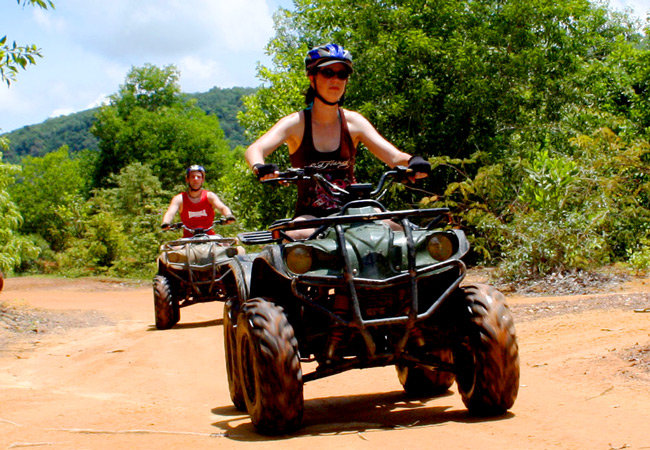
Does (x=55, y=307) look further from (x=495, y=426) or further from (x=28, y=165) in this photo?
(x=28, y=165)

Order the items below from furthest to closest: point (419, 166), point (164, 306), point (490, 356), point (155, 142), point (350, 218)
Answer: point (155, 142) < point (164, 306) < point (419, 166) < point (350, 218) < point (490, 356)

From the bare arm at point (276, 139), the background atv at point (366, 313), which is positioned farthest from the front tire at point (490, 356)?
the bare arm at point (276, 139)

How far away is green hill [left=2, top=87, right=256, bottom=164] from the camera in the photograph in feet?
511

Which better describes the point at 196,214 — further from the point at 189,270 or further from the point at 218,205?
the point at 189,270

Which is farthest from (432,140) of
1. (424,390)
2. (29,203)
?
(29,203)

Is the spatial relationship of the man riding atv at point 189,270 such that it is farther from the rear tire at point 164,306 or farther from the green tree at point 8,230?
the green tree at point 8,230

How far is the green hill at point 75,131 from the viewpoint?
6127 inches

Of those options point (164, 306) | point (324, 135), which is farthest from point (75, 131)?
point (324, 135)

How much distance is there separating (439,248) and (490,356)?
0.68 metres

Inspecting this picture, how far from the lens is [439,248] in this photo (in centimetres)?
476

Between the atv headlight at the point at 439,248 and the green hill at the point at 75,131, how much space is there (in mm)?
140813

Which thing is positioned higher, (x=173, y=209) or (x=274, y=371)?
(x=173, y=209)

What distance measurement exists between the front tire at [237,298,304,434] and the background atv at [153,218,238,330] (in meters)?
7.71

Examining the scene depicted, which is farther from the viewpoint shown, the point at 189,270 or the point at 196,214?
the point at 196,214
